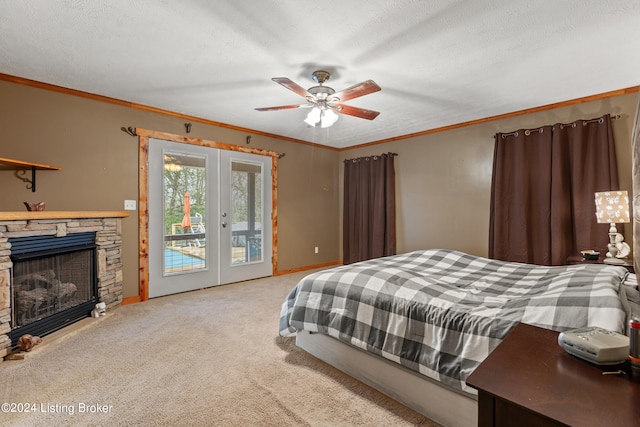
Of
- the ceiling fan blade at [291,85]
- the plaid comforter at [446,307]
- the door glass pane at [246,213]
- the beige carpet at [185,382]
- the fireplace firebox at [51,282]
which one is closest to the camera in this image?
the plaid comforter at [446,307]

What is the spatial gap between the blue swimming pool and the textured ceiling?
1.87 meters

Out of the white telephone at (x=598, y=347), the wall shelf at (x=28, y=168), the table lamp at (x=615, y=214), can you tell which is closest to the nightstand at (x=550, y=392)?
the white telephone at (x=598, y=347)

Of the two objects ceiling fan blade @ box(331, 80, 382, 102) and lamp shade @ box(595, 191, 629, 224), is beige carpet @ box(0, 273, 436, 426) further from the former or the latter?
lamp shade @ box(595, 191, 629, 224)

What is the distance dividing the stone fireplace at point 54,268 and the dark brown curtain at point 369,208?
3650 mm

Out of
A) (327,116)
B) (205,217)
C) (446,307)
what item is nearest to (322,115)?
(327,116)

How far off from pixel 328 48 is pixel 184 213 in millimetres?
2789

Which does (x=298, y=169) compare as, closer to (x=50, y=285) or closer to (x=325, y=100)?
(x=325, y=100)

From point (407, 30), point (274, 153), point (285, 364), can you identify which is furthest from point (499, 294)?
point (274, 153)

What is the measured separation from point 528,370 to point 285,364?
173 cm

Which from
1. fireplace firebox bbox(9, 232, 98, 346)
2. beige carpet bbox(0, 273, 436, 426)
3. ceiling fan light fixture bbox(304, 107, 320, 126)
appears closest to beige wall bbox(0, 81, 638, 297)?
fireplace firebox bbox(9, 232, 98, 346)

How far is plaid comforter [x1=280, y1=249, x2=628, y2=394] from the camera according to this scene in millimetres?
1319

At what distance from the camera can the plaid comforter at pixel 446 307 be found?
4.33 ft

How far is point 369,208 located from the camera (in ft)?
17.6

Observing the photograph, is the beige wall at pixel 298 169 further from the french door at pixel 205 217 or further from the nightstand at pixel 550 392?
the nightstand at pixel 550 392
